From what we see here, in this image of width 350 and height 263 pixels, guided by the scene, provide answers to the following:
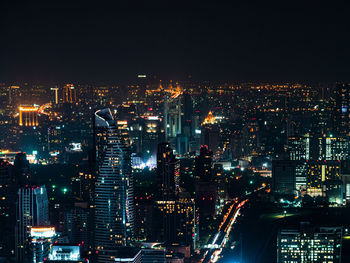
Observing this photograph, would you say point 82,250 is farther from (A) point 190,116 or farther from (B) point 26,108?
(A) point 190,116

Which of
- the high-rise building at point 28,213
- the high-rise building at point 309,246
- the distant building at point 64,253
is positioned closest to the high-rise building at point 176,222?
the high-rise building at point 28,213

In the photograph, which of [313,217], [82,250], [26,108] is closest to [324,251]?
[313,217]

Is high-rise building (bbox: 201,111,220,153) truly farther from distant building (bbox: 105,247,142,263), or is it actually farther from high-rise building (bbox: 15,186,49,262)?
→ distant building (bbox: 105,247,142,263)

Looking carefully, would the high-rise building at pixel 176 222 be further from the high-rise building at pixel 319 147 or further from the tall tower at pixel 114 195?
the high-rise building at pixel 319 147

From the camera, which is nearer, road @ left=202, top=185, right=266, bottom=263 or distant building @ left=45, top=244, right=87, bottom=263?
distant building @ left=45, top=244, right=87, bottom=263

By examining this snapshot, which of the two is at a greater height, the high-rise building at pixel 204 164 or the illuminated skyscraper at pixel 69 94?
the illuminated skyscraper at pixel 69 94

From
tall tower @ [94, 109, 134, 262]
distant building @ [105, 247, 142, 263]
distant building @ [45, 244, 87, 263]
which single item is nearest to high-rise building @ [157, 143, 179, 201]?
tall tower @ [94, 109, 134, 262]
